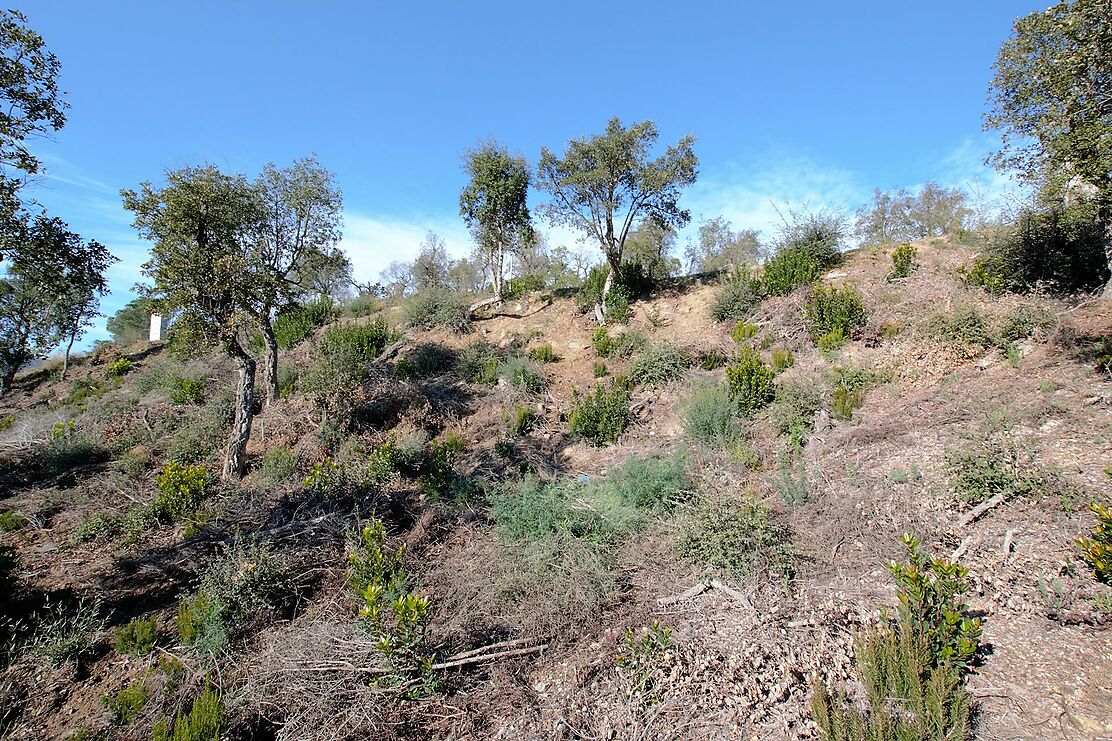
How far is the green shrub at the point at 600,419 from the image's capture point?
31.0ft

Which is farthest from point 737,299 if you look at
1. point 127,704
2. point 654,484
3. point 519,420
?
point 127,704

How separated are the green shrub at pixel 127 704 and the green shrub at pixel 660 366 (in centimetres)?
949

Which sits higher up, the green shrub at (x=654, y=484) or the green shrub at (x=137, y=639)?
the green shrub at (x=654, y=484)

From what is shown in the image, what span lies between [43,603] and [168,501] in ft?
5.60

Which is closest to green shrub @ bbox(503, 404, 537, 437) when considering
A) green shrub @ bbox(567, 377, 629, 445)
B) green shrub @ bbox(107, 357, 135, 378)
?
green shrub @ bbox(567, 377, 629, 445)

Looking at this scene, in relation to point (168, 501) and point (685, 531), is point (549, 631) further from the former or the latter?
point (168, 501)

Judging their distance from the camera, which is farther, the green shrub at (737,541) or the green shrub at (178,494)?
the green shrub at (178,494)

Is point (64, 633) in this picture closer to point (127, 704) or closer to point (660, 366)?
point (127, 704)

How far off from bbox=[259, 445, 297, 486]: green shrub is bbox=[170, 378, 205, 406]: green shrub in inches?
160

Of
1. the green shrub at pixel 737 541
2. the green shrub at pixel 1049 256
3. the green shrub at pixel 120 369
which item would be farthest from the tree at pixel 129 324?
the green shrub at pixel 1049 256

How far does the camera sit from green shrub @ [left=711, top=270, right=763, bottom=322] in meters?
12.9

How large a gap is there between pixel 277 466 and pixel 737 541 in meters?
7.23

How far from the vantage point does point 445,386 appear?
11.6 m

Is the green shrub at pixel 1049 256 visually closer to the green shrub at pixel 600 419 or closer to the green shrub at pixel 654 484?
the green shrub at pixel 600 419
